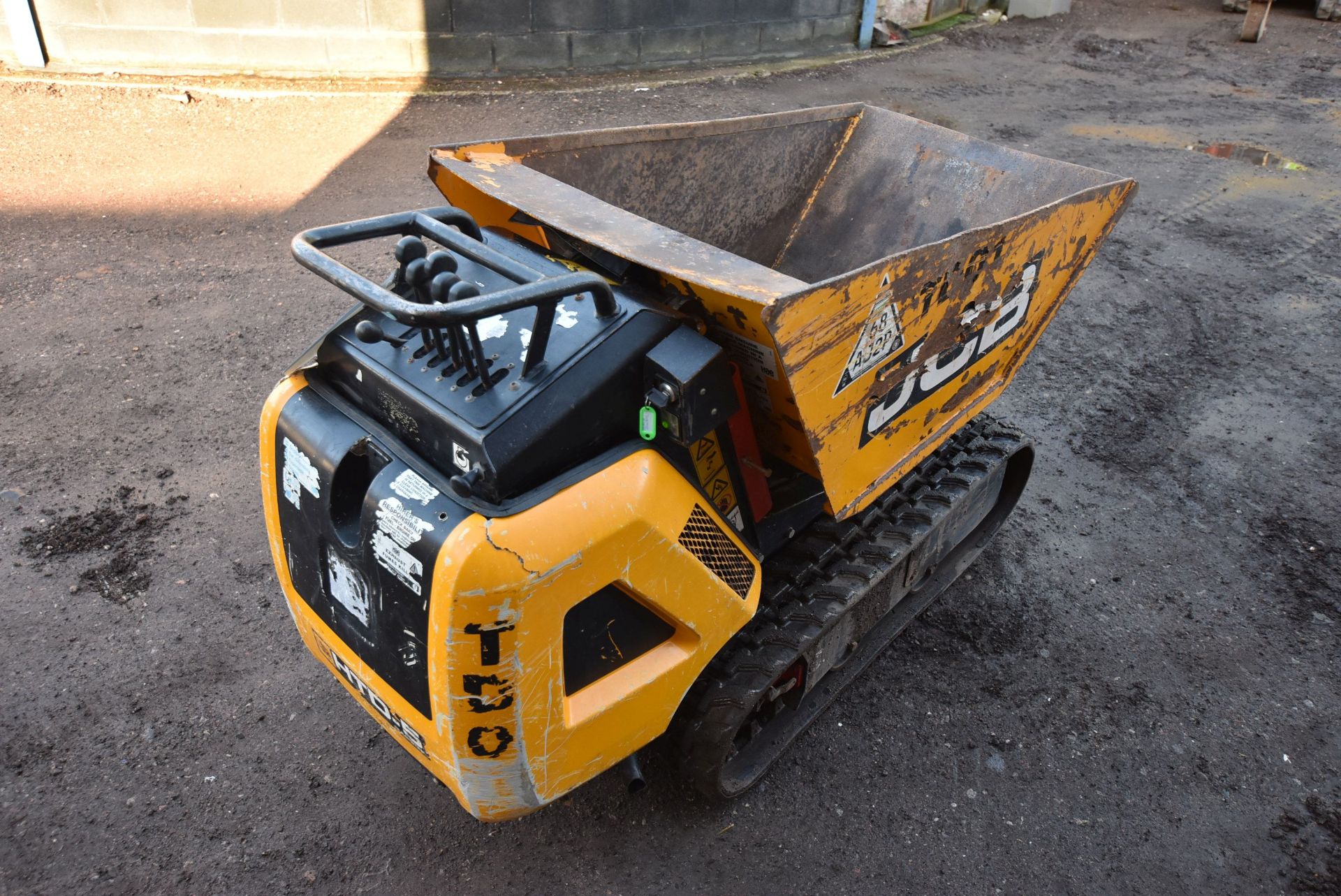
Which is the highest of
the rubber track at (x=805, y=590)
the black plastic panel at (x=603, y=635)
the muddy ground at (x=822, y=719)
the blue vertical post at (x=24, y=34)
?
the blue vertical post at (x=24, y=34)

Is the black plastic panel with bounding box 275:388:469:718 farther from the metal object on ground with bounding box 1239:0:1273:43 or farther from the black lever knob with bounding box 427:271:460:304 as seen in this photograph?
the metal object on ground with bounding box 1239:0:1273:43

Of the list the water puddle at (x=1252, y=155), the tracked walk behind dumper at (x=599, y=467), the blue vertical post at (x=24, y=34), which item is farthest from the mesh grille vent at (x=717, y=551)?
the blue vertical post at (x=24, y=34)

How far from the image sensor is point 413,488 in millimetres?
2178

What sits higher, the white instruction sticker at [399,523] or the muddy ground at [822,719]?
the white instruction sticker at [399,523]

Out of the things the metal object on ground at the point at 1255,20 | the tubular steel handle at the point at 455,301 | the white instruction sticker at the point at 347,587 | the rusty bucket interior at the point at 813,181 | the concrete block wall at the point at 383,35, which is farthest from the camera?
the metal object on ground at the point at 1255,20

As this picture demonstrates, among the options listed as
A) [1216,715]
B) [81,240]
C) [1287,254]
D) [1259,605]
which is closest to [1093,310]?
[1287,254]

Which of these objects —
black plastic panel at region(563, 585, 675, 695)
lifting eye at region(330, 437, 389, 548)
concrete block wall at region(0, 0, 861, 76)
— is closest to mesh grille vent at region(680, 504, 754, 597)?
black plastic panel at region(563, 585, 675, 695)

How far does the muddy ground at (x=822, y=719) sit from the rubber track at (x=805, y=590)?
37 cm

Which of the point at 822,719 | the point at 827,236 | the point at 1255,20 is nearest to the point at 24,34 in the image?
the point at 827,236

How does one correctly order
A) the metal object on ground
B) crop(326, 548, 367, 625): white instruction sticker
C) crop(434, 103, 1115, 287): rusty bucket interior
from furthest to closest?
the metal object on ground
crop(434, 103, 1115, 287): rusty bucket interior
crop(326, 548, 367, 625): white instruction sticker

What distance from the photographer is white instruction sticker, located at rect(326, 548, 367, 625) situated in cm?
235

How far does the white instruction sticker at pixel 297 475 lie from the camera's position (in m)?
2.37

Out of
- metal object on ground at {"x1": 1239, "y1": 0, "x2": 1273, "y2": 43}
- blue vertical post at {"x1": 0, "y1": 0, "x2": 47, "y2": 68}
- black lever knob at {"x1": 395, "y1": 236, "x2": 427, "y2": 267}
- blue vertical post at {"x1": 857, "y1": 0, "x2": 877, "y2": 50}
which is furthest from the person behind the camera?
metal object on ground at {"x1": 1239, "y1": 0, "x2": 1273, "y2": 43}

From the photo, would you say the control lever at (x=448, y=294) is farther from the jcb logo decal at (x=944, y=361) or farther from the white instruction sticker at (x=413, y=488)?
the jcb logo decal at (x=944, y=361)
